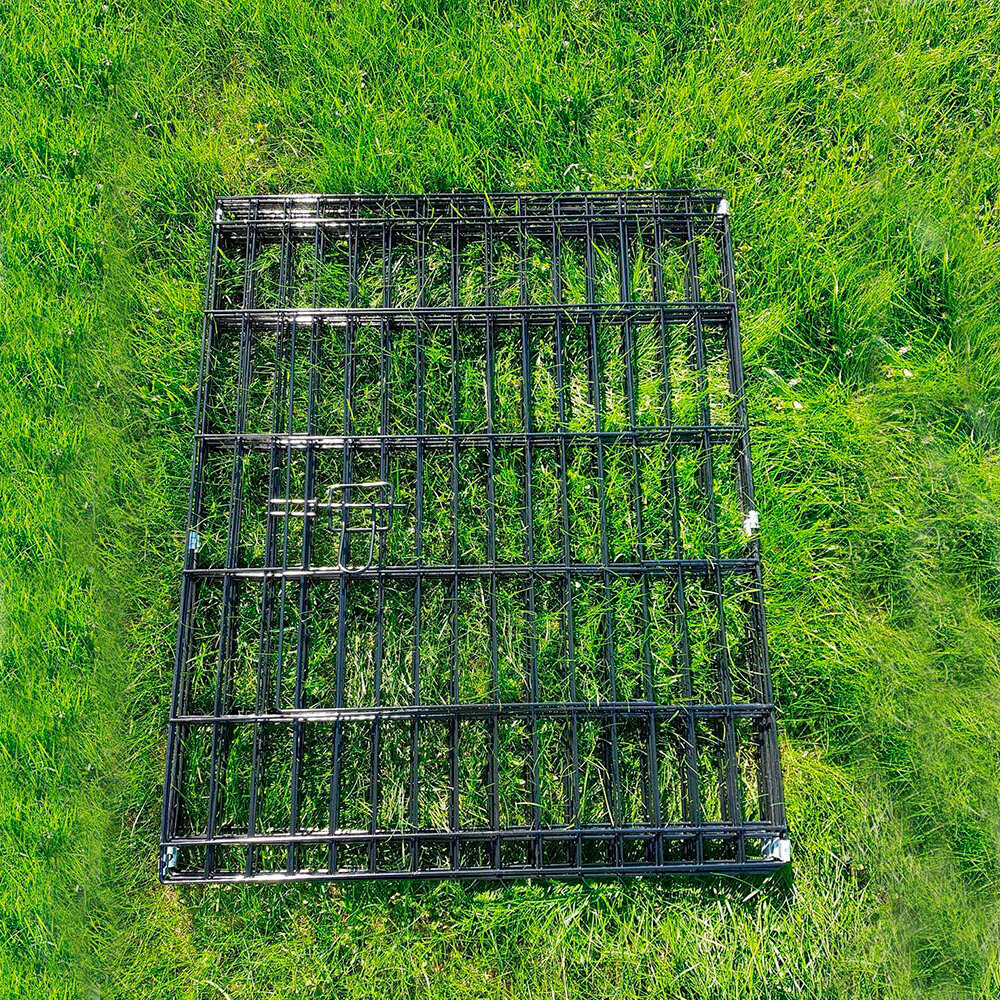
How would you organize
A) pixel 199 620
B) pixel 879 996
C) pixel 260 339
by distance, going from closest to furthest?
pixel 879 996 → pixel 199 620 → pixel 260 339

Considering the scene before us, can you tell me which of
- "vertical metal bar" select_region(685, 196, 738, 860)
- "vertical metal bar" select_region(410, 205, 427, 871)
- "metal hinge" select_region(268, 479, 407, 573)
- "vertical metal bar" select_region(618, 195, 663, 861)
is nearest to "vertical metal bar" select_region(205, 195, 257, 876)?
"metal hinge" select_region(268, 479, 407, 573)

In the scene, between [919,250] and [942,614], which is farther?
[919,250]

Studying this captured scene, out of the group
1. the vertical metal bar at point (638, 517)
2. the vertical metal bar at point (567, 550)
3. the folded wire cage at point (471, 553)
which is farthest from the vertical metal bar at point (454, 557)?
the vertical metal bar at point (638, 517)

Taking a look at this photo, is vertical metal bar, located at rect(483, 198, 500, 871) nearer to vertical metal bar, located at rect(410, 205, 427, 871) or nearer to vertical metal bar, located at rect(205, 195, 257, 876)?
vertical metal bar, located at rect(410, 205, 427, 871)

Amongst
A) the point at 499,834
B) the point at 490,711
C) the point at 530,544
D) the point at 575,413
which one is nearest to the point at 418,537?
the point at 530,544

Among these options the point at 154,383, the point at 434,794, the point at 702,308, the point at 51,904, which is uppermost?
the point at 702,308

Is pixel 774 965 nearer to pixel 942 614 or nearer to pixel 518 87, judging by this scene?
pixel 942 614

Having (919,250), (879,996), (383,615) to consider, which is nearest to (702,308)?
(919,250)
